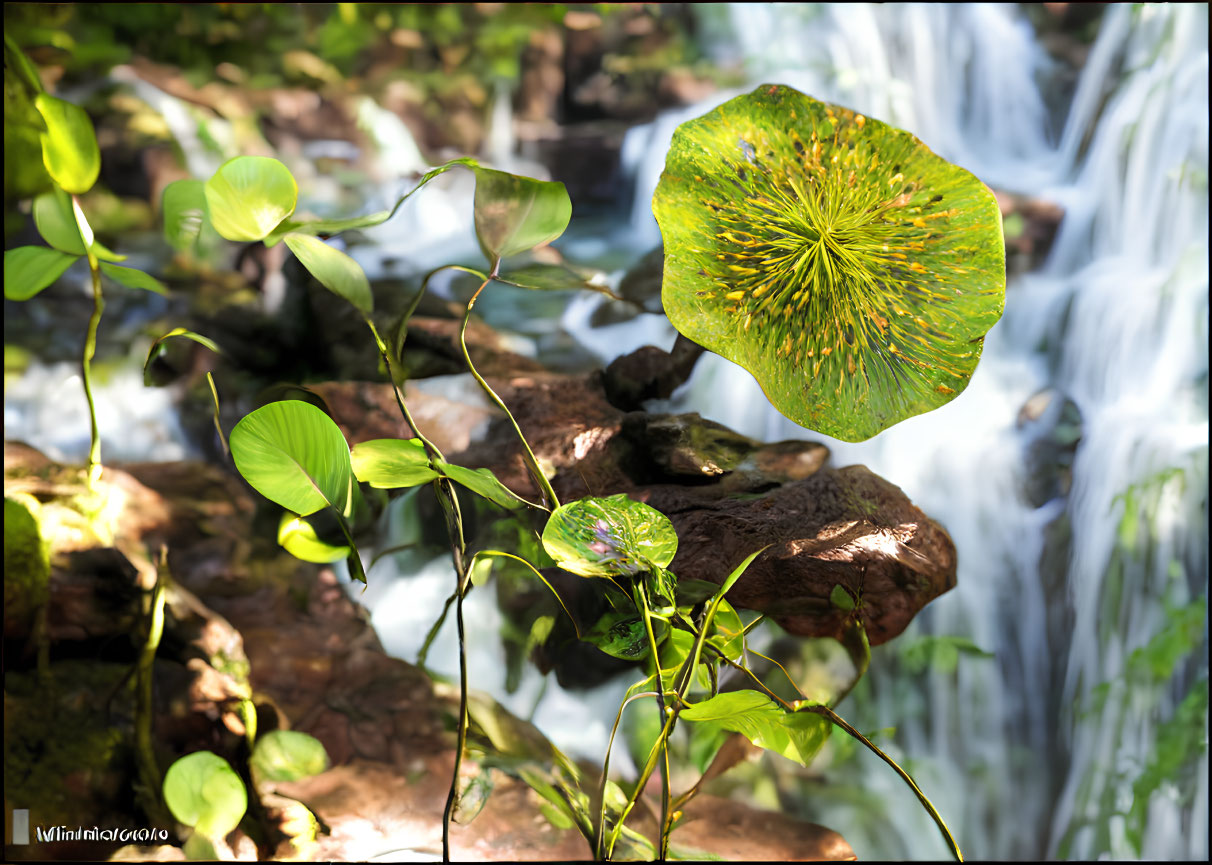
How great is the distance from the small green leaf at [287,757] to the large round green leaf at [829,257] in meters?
0.69

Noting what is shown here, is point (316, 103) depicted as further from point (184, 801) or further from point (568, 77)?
point (184, 801)

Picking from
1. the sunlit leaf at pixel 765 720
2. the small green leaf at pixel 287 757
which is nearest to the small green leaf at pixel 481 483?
the sunlit leaf at pixel 765 720

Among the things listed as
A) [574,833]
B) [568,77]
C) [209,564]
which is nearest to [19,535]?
[209,564]

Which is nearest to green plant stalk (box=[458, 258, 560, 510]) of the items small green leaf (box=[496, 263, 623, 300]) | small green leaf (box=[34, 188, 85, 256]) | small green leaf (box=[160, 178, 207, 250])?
small green leaf (box=[496, 263, 623, 300])

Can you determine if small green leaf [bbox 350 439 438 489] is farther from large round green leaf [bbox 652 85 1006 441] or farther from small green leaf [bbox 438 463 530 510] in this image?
large round green leaf [bbox 652 85 1006 441]

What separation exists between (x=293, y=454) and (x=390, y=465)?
90 millimetres

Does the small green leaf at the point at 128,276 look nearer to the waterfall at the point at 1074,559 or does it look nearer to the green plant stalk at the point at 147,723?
the green plant stalk at the point at 147,723

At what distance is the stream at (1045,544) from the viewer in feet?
3.16

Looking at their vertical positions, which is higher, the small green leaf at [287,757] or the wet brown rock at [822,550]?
the wet brown rock at [822,550]

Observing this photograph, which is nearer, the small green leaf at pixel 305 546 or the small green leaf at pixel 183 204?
the small green leaf at pixel 305 546

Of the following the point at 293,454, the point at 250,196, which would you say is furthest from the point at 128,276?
the point at 293,454

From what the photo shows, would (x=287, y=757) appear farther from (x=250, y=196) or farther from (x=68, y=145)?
(x=68, y=145)

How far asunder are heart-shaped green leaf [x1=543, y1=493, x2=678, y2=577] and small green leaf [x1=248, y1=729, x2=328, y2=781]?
497 millimetres

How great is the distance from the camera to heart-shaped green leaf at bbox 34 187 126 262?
0.83 m
